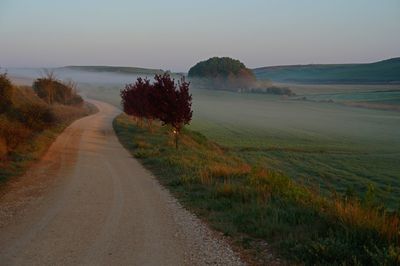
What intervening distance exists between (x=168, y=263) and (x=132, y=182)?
8103mm

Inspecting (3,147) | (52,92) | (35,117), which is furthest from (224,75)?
(3,147)

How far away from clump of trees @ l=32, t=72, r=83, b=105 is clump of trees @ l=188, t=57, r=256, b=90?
81.9 metres

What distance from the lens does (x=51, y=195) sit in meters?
13.1

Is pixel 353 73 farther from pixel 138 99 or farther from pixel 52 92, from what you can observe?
pixel 138 99

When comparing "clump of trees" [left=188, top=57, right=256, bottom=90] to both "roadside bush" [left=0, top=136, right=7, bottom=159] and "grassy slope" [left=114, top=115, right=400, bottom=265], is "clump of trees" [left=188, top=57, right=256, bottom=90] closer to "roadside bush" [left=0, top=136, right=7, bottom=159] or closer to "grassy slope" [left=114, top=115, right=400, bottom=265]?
"roadside bush" [left=0, top=136, right=7, bottom=159]

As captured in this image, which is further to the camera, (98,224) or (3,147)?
(3,147)

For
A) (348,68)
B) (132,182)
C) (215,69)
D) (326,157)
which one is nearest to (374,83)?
(348,68)

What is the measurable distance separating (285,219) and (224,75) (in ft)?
488

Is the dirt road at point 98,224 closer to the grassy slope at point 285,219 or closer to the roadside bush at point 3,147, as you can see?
the grassy slope at point 285,219

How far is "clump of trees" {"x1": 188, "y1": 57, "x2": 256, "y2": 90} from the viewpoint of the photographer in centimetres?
15388

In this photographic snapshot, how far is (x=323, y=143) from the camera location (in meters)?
44.9

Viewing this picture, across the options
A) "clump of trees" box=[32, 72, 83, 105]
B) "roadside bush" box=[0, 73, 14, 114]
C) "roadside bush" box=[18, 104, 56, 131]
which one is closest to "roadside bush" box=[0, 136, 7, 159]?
"roadside bush" box=[18, 104, 56, 131]

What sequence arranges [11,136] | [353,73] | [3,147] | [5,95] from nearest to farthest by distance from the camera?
[3,147] < [11,136] < [5,95] < [353,73]

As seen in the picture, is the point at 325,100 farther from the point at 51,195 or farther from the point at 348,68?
the point at 51,195
